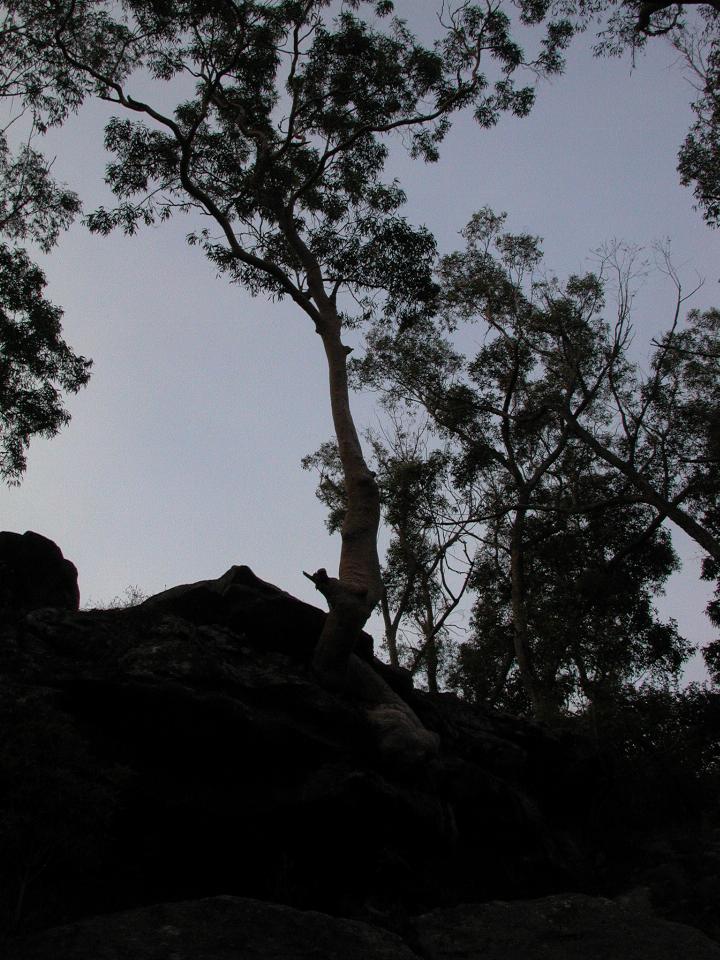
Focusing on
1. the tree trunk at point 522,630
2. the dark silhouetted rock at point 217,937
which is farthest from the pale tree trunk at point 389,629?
the dark silhouetted rock at point 217,937

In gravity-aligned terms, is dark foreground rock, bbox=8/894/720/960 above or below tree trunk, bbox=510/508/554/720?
below

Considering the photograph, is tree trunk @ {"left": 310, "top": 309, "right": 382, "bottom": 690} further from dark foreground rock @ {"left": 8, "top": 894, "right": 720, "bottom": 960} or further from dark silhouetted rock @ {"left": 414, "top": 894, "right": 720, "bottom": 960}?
dark foreground rock @ {"left": 8, "top": 894, "right": 720, "bottom": 960}

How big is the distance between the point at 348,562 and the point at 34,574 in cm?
405

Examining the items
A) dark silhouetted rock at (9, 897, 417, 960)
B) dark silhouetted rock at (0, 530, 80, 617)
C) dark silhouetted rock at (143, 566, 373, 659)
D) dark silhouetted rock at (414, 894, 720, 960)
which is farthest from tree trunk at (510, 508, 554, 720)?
dark silhouetted rock at (9, 897, 417, 960)

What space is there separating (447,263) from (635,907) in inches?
730

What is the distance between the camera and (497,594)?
2334 cm

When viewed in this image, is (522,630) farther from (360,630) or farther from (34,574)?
(34,574)

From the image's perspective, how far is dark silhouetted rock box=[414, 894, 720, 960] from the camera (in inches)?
263

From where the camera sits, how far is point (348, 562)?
9.81 meters

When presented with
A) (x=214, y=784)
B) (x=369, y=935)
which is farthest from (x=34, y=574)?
(x=369, y=935)

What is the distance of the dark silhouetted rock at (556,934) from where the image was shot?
6.69m

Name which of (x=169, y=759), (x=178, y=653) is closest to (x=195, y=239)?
(x=178, y=653)

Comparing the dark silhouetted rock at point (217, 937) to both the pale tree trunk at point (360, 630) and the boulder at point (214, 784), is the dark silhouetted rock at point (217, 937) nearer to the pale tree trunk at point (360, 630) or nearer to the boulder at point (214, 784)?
the boulder at point (214, 784)

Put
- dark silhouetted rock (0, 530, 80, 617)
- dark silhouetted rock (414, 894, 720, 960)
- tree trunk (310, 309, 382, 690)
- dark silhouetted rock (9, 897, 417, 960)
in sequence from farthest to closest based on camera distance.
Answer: dark silhouetted rock (0, 530, 80, 617) < tree trunk (310, 309, 382, 690) < dark silhouetted rock (414, 894, 720, 960) < dark silhouetted rock (9, 897, 417, 960)
